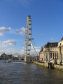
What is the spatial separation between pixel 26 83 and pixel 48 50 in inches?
2408

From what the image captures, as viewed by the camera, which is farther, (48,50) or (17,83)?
(48,50)

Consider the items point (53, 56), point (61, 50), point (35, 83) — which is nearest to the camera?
point (35, 83)

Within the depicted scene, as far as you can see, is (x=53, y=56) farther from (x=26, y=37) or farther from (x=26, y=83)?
(x=26, y=83)

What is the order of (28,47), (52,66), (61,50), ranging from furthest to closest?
(28,47)
(61,50)
(52,66)

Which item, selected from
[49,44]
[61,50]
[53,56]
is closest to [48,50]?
[53,56]

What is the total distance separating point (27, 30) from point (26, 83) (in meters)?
95.5

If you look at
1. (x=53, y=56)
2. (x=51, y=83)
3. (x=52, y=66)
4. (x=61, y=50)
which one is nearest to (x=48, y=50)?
(x=53, y=56)

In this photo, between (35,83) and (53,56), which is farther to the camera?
(53,56)

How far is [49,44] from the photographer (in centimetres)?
9906

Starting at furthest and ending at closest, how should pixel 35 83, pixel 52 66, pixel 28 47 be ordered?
pixel 28 47, pixel 52 66, pixel 35 83

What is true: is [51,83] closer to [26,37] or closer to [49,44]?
[49,44]

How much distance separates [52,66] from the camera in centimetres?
5650

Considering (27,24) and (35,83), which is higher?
(27,24)

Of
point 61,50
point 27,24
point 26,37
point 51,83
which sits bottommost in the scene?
point 51,83
